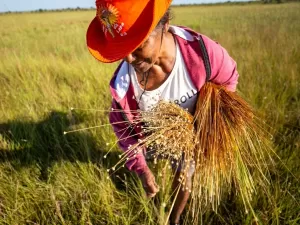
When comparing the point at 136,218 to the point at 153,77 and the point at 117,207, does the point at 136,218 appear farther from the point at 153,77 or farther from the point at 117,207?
the point at 153,77

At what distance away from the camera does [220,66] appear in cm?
119

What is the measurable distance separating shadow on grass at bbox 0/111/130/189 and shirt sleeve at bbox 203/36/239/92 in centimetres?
96

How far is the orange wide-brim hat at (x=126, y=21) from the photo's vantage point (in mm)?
860

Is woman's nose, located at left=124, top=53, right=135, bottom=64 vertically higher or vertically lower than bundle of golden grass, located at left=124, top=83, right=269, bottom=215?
higher

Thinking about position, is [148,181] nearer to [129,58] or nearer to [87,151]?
[87,151]

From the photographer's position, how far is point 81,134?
211cm

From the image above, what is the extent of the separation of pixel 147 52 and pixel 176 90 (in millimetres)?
271

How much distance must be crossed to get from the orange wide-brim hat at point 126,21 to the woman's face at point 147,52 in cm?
8

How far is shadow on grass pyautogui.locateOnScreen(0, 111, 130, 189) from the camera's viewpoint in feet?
6.30

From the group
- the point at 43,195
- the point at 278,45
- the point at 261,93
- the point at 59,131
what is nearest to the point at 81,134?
the point at 59,131

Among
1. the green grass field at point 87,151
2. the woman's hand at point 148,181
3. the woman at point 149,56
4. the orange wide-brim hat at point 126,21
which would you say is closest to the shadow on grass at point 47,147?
the green grass field at point 87,151

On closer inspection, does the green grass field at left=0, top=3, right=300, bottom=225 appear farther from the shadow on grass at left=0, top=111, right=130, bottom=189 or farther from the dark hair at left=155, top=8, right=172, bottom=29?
the dark hair at left=155, top=8, right=172, bottom=29

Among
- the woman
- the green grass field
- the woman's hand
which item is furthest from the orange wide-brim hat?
the woman's hand

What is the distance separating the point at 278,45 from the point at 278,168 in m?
2.70
